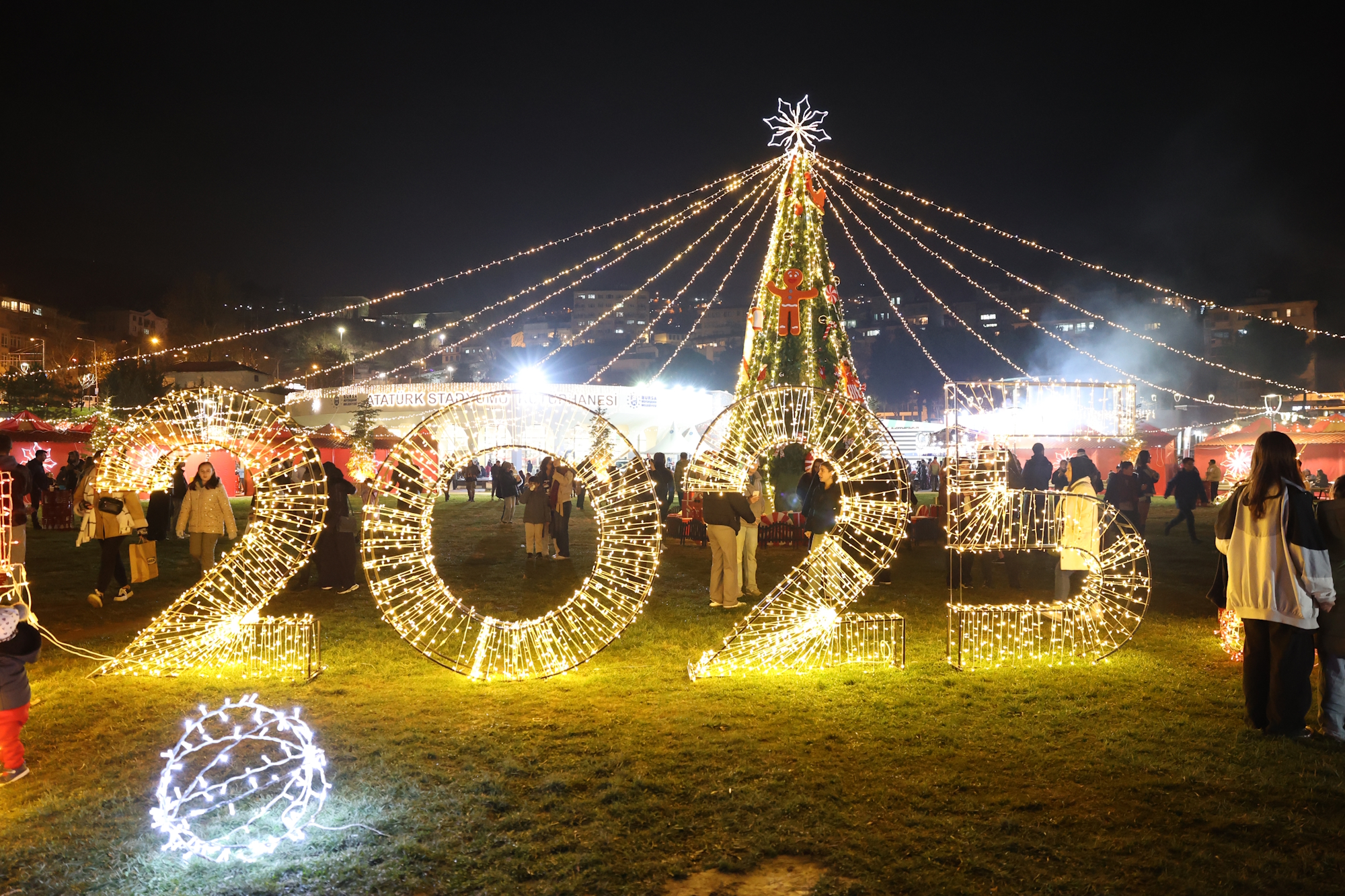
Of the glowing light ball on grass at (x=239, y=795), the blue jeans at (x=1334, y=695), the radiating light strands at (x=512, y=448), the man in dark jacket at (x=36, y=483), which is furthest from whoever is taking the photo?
the man in dark jacket at (x=36, y=483)

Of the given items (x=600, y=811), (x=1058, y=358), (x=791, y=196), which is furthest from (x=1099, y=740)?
(x=1058, y=358)

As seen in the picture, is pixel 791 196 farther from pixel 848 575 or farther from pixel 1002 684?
pixel 1002 684

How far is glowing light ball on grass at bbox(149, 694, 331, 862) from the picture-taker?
12.2 feet

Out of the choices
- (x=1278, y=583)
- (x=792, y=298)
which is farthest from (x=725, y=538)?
(x=792, y=298)

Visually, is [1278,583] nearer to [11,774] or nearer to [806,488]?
[806,488]

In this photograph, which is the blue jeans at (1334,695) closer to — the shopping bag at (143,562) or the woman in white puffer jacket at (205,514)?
the woman in white puffer jacket at (205,514)

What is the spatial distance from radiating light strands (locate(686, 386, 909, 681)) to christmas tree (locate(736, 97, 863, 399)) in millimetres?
5338

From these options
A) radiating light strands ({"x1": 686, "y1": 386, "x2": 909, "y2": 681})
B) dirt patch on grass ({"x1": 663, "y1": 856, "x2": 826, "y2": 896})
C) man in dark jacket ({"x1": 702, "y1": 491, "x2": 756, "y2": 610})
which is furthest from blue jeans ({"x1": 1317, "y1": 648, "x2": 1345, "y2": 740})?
man in dark jacket ({"x1": 702, "y1": 491, "x2": 756, "y2": 610})

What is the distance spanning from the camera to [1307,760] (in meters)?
4.65

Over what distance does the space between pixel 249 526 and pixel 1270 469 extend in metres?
8.76

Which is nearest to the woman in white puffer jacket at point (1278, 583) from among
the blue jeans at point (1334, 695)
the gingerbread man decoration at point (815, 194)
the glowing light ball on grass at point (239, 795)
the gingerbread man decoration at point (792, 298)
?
the blue jeans at point (1334, 695)

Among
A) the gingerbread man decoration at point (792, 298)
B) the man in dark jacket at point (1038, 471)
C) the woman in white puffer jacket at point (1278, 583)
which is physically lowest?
the woman in white puffer jacket at point (1278, 583)

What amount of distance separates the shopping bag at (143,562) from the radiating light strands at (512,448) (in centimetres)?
530

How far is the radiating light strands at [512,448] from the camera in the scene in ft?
20.8
